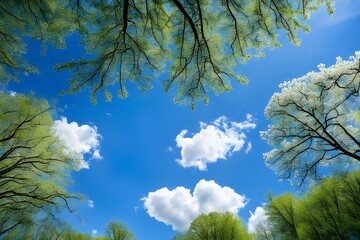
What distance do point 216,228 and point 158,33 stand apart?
20.0 metres

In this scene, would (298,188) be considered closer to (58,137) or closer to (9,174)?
(58,137)

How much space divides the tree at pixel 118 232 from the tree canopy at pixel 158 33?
22.4 meters

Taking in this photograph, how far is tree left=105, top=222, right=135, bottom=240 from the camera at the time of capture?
24.6 metres

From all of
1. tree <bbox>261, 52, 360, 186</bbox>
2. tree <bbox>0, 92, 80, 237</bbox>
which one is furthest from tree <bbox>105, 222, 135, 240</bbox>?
tree <bbox>261, 52, 360, 186</bbox>

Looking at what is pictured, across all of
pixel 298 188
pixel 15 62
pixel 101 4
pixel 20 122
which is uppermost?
pixel 20 122

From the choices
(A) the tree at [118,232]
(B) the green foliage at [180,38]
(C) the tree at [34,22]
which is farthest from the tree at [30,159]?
(A) the tree at [118,232]

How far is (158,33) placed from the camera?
19.9ft

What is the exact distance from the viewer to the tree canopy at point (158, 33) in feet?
18.0

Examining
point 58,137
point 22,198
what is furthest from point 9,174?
point 58,137

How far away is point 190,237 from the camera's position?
2262cm

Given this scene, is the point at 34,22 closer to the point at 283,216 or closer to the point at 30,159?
the point at 30,159

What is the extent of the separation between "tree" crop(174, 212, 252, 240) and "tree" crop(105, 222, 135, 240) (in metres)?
5.65

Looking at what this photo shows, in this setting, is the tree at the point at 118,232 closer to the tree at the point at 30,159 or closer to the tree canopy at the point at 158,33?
the tree at the point at 30,159

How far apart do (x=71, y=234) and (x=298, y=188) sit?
2240 centimetres
